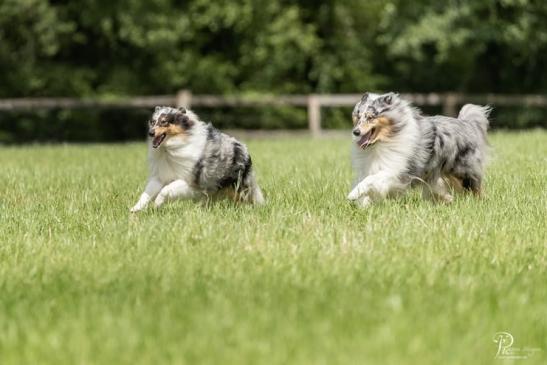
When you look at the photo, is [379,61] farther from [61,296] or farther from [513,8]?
[61,296]

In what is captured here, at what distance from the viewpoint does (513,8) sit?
88.1 feet

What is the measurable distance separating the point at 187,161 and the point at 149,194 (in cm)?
45

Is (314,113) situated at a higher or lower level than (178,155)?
lower

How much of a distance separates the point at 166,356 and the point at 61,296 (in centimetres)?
126

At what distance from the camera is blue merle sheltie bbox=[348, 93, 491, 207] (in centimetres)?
755

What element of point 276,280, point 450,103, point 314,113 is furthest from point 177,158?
point 450,103

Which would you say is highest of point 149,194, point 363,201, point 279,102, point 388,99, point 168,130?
point 388,99

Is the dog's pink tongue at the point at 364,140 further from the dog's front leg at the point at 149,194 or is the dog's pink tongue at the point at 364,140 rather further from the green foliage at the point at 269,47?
the green foliage at the point at 269,47

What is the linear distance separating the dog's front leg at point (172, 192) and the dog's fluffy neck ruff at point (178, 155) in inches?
3.5

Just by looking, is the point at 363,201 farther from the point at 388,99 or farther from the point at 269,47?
the point at 269,47

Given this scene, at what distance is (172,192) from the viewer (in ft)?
24.7

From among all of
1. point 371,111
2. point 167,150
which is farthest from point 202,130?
point 371,111

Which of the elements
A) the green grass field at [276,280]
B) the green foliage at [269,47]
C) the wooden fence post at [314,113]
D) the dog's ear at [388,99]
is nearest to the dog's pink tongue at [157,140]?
the green grass field at [276,280]

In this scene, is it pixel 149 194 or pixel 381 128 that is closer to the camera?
pixel 381 128
